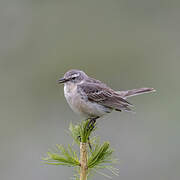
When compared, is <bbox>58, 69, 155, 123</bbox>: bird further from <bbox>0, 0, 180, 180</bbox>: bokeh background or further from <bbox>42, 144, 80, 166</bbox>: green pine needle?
<bbox>0, 0, 180, 180</bbox>: bokeh background

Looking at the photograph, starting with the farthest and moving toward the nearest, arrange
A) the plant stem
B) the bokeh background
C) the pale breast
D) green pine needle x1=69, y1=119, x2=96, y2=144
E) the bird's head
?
the bokeh background
the bird's head
the pale breast
green pine needle x1=69, y1=119, x2=96, y2=144
the plant stem

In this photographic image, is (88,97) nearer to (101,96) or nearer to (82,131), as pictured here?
(101,96)

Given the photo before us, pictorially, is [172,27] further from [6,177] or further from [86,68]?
[6,177]

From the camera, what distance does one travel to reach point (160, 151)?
10.1 metres

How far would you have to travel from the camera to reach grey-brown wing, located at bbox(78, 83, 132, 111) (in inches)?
272

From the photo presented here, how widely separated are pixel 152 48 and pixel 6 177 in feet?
24.5

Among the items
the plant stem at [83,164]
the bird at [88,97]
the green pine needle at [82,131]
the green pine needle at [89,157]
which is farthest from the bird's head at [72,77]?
the plant stem at [83,164]

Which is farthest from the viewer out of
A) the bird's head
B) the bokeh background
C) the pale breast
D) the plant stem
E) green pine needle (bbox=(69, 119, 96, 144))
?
the bokeh background

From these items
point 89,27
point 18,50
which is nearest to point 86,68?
point 18,50

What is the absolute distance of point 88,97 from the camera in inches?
274

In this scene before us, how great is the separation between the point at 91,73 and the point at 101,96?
6873 millimetres

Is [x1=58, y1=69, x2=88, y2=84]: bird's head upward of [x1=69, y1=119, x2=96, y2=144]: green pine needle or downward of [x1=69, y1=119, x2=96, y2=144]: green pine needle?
upward

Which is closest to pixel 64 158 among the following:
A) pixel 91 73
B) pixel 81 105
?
pixel 81 105

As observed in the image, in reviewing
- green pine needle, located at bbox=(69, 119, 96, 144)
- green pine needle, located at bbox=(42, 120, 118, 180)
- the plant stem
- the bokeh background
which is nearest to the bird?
green pine needle, located at bbox=(69, 119, 96, 144)
